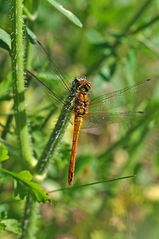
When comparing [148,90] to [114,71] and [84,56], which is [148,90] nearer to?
[84,56]

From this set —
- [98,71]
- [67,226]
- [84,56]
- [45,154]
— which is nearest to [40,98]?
[84,56]

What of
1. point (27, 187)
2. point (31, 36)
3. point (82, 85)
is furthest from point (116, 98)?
point (27, 187)

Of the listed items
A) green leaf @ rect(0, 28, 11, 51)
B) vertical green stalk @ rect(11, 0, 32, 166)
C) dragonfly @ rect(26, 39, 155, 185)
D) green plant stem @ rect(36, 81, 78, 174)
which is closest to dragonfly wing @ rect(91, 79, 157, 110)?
dragonfly @ rect(26, 39, 155, 185)

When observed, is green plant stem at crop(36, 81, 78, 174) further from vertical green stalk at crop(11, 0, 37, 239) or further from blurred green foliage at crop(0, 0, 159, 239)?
blurred green foliage at crop(0, 0, 159, 239)

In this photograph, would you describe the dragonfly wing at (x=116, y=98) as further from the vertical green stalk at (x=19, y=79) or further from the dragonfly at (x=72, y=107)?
the vertical green stalk at (x=19, y=79)

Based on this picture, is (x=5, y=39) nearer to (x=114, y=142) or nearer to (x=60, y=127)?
(x=60, y=127)

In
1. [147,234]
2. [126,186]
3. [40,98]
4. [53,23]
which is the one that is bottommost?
[147,234]
